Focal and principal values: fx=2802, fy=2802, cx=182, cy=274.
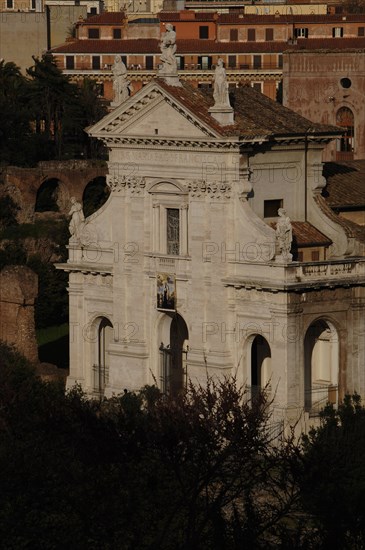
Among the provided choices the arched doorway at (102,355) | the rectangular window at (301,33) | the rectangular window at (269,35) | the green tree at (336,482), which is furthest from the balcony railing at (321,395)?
the rectangular window at (269,35)

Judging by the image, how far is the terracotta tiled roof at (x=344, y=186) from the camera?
262 ft

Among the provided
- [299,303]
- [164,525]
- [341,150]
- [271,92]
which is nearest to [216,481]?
[164,525]

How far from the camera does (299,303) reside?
2953 inches

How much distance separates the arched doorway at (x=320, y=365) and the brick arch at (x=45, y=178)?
38605mm

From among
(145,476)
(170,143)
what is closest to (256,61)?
(170,143)

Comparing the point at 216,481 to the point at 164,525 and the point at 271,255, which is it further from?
the point at 271,255

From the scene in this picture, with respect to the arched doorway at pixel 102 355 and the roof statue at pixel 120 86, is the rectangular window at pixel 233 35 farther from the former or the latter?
the arched doorway at pixel 102 355

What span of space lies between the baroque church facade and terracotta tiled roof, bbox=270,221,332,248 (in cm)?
3

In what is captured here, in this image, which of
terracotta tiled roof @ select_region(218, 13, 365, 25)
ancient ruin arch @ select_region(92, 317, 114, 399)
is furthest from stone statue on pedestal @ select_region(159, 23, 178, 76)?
terracotta tiled roof @ select_region(218, 13, 365, 25)

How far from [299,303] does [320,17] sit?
6615cm

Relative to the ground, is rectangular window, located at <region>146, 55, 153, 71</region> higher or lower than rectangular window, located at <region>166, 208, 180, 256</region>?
higher

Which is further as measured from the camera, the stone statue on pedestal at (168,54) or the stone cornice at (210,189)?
the stone statue on pedestal at (168,54)

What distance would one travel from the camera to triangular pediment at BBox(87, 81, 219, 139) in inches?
3029

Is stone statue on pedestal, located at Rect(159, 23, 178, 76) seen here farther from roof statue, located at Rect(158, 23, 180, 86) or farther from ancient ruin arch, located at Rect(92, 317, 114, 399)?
ancient ruin arch, located at Rect(92, 317, 114, 399)
